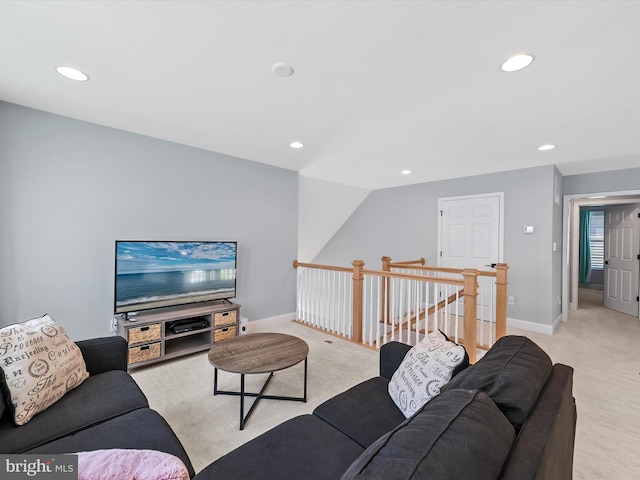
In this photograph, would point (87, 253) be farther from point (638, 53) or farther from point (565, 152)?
point (565, 152)

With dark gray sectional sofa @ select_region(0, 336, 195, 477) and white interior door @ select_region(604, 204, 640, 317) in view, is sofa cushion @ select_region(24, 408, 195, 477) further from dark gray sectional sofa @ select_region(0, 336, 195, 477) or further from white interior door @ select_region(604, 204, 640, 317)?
white interior door @ select_region(604, 204, 640, 317)

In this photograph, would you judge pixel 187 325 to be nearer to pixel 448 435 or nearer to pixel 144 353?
pixel 144 353

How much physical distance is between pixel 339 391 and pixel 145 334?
1.83 m

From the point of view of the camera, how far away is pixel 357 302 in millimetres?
3457

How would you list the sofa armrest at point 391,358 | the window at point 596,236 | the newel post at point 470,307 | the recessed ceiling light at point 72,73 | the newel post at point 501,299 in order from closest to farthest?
the sofa armrest at point 391,358 < the recessed ceiling light at point 72,73 < the newel post at point 470,307 < the newel post at point 501,299 < the window at point 596,236

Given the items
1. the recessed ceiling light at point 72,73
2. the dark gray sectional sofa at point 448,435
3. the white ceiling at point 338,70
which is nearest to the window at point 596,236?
the white ceiling at point 338,70

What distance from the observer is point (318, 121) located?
100 inches

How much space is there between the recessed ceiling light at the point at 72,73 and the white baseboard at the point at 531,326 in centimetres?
541

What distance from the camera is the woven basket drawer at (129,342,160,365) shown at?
8.55ft

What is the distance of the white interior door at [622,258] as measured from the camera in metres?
4.86

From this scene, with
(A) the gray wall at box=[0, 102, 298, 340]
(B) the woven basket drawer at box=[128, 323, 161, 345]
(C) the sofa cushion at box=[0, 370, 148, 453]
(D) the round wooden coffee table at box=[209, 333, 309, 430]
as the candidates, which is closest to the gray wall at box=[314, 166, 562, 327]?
(A) the gray wall at box=[0, 102, 298, 340]

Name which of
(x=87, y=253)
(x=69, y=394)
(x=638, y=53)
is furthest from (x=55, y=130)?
(x=638, y=53)

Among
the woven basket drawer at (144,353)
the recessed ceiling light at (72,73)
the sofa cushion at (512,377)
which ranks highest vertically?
the recessed ceiling light at (72,73)

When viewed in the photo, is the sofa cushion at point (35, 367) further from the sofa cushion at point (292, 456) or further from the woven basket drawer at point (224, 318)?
the woven basket drawer at point (224, 318)
